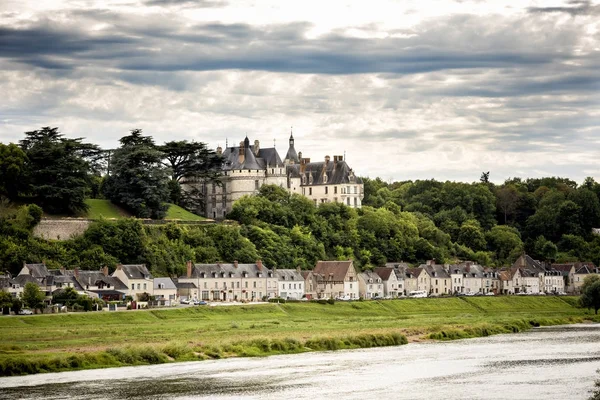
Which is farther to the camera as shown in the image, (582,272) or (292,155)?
(292,155)

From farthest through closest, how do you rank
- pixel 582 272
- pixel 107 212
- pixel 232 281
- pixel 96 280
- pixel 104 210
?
pixel 582 272 < pixel 104 210 < pixel 107 212 < pixel 232 281 < pixel 96 280

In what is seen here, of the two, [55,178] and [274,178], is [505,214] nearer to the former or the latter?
[274,178]

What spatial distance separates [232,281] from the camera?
100188mm

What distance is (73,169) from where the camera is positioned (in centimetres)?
10094

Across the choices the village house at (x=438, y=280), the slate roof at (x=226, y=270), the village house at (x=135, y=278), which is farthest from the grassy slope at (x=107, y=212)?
the village house at (x=438, y=280)

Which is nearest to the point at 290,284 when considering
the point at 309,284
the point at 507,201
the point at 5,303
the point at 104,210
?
the point at 309,284

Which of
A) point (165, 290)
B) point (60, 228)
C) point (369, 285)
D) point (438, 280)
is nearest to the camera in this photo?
point (165, 290)

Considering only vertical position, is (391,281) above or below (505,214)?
below

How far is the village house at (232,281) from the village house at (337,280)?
23.2ft

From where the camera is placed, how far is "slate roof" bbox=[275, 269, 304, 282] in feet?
343

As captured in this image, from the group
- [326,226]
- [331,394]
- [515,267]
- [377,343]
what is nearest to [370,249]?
[326,226]

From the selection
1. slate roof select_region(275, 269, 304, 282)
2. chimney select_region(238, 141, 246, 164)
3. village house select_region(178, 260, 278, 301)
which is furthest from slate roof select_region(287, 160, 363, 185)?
village house select_region(178, 260, 278, 301)

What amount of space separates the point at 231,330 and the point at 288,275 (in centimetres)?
3310

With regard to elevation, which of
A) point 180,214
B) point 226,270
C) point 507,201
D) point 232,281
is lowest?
point 232,281
